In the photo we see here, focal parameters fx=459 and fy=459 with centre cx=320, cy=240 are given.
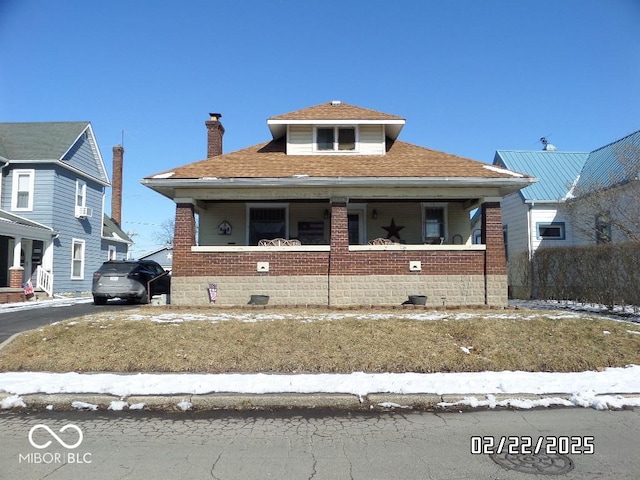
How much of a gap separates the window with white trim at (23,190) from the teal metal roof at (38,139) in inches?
26.9

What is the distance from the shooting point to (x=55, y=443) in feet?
14.6

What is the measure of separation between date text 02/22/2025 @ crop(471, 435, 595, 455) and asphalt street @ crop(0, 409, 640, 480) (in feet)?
0.10

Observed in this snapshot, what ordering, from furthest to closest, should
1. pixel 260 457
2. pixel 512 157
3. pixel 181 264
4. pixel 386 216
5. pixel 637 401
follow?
pixel 512 157, pixel 386 216, pixel 181 264, pixel 637 401, pixel 260 457

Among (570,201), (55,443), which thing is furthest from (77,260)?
(570,201)

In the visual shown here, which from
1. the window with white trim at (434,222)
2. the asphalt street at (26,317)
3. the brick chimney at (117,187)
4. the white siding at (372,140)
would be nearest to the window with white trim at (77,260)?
the asphalt street at (26,317)

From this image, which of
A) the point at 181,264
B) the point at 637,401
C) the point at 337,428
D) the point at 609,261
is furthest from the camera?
the point at 609,261

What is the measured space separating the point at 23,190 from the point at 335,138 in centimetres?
1427

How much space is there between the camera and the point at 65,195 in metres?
20.9

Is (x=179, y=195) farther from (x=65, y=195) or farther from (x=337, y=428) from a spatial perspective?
(x=65, y=195)

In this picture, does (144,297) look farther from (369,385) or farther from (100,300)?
(369,385)

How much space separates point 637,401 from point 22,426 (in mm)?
7228

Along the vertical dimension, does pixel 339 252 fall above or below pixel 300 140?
below

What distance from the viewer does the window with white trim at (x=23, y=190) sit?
19812mm

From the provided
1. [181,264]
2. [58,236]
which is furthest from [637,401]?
[58,236]
